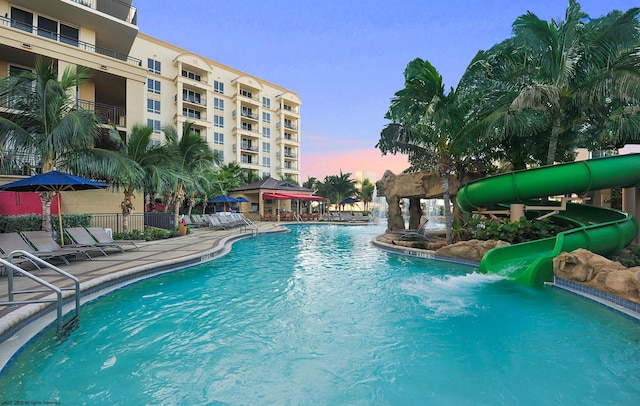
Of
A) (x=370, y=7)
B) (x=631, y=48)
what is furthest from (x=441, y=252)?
(x=370, y=7)

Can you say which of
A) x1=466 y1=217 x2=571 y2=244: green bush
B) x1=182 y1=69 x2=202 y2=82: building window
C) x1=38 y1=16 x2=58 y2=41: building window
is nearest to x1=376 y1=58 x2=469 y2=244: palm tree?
x1=466 y1=217 x2=571 y2=244: green bush

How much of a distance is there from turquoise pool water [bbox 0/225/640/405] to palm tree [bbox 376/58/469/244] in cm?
591

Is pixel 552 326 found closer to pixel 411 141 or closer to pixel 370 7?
pixel 411 141

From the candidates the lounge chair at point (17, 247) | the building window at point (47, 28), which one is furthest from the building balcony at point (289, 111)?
the lounge chair at point (17, 247)

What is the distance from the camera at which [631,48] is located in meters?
9.62

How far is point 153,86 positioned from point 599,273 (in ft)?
138

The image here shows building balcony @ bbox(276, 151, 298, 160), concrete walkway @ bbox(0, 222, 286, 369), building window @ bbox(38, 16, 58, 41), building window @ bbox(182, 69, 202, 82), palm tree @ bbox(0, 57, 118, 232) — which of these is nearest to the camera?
concrete walkway @ bbox(0, 222, 286, 369)

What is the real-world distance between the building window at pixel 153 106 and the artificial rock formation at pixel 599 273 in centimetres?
4037

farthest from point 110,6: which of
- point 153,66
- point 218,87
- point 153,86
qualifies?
point 218,87

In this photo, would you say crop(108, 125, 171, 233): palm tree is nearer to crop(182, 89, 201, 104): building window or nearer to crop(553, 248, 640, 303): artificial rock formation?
crop(553, 248, 640, 303): artificial rock formation

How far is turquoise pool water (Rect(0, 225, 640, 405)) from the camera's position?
2963mm

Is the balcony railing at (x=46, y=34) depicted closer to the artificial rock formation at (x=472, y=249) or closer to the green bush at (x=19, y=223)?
the green bush at (x=19, y=223)

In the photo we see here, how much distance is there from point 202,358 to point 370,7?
1601cm

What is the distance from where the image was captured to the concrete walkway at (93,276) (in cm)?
386
